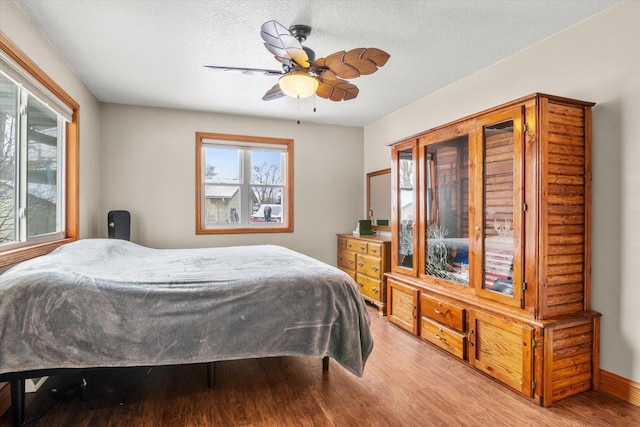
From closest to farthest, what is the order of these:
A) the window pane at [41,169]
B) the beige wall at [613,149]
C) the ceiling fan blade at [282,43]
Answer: the ceiling fan blade at [282,43] → the beige wall at [613,149] → the window pane at [41,169]

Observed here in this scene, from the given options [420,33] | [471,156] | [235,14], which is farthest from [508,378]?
[235,14]

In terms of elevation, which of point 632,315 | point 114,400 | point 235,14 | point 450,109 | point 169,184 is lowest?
point 114,400

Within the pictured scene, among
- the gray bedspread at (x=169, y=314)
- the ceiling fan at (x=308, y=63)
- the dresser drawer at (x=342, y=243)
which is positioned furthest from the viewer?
the dresser drawer at (x=342, y=243)

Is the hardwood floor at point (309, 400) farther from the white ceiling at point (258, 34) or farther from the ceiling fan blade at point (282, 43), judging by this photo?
the white ceiling at point (258, 34)

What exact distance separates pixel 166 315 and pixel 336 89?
1919 millimetres

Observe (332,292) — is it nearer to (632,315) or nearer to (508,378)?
(508,378)

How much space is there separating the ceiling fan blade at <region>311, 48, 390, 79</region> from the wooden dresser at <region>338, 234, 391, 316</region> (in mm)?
2200

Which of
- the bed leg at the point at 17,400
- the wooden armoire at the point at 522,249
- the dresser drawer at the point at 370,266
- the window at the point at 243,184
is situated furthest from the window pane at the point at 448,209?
the bed leg at the point at 17,400

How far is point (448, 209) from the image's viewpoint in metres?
3.00

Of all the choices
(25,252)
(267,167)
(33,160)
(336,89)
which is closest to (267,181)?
(267,167)

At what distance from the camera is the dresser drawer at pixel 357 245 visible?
441cm

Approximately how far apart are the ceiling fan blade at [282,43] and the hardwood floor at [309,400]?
2138 millimetres

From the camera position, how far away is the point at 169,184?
441 cm

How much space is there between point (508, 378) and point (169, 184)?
409 centimetres
